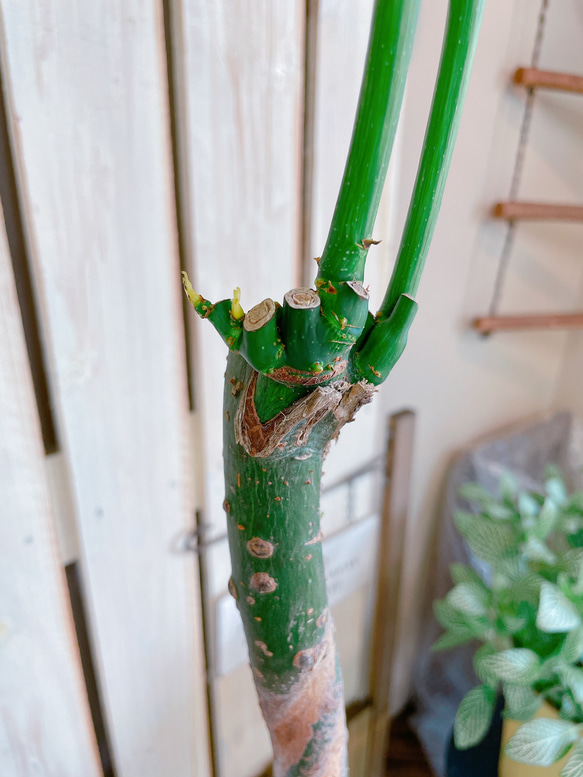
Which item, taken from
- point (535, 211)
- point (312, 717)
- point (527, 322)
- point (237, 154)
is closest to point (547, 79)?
point (535, 211)

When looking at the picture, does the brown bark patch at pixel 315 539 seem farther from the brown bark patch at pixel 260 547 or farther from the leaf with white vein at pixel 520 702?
the leaf with white vein at pixel 520 702

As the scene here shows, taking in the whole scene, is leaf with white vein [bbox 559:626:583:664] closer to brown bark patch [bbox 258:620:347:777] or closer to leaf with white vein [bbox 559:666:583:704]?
leaf with white vein [bbox 559:666:583:704]

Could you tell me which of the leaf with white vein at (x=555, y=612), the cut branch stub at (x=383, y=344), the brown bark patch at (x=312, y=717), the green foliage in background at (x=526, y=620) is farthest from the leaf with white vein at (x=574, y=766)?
the cut branch stub at (x=383, y=344)

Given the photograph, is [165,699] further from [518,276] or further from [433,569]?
[518,276]

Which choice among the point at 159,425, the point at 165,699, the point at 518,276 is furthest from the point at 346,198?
the point at 518,276

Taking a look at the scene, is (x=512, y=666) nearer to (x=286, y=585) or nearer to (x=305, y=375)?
(x=286, y=585)

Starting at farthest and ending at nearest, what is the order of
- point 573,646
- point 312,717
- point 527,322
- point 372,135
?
point 527,322 < point 573,646 < point 312,717 < point 372,135

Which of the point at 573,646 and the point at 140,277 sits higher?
the point at 140,277
